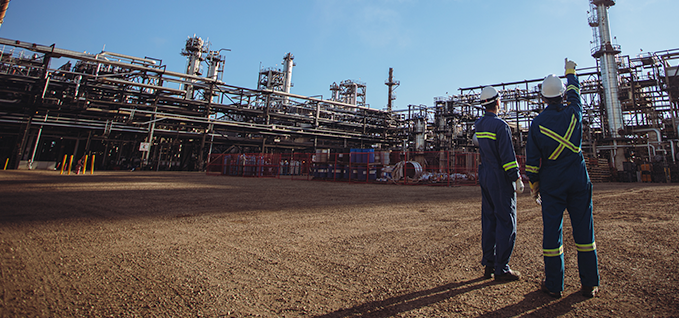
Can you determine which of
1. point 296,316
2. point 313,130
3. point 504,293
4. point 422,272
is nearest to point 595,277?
point 504,293

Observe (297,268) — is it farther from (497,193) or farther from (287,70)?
(287,70)

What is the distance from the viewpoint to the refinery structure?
22.1m

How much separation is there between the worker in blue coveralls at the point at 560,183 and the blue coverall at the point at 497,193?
197 mm

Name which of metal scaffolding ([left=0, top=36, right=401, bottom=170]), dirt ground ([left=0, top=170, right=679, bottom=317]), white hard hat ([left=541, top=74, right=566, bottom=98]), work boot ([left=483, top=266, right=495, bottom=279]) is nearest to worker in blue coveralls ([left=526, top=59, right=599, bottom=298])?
white hard hat ([left=541, top=74, right=566, bottom=98])

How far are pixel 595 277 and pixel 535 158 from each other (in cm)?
100

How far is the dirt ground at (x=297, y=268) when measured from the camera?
2.00m

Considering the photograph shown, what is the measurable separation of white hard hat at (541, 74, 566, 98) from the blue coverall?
43cm

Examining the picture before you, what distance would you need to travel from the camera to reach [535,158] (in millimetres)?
2525

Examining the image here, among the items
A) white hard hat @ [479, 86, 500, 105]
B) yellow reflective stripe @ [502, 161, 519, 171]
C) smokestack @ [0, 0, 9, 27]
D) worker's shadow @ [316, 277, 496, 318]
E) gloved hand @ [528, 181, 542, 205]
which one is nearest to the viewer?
worker's shadow @ [316, 277, 496, 318]

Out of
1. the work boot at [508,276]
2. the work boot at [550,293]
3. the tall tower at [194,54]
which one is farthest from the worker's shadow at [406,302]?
the tall tower at [194,54]

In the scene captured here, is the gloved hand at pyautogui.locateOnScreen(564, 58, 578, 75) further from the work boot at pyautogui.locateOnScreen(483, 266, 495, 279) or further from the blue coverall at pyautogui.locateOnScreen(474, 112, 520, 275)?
the work boot at pyautogui.locateOnScreen(483, 266, 495, 279)

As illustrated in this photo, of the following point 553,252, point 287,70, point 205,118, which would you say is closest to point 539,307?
point 553,252

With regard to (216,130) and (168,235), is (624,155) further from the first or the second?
Result: (216,130)

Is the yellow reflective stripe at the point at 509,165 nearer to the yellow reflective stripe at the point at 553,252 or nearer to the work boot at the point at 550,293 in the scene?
the yellow reflective stripe at the point at 553,252
